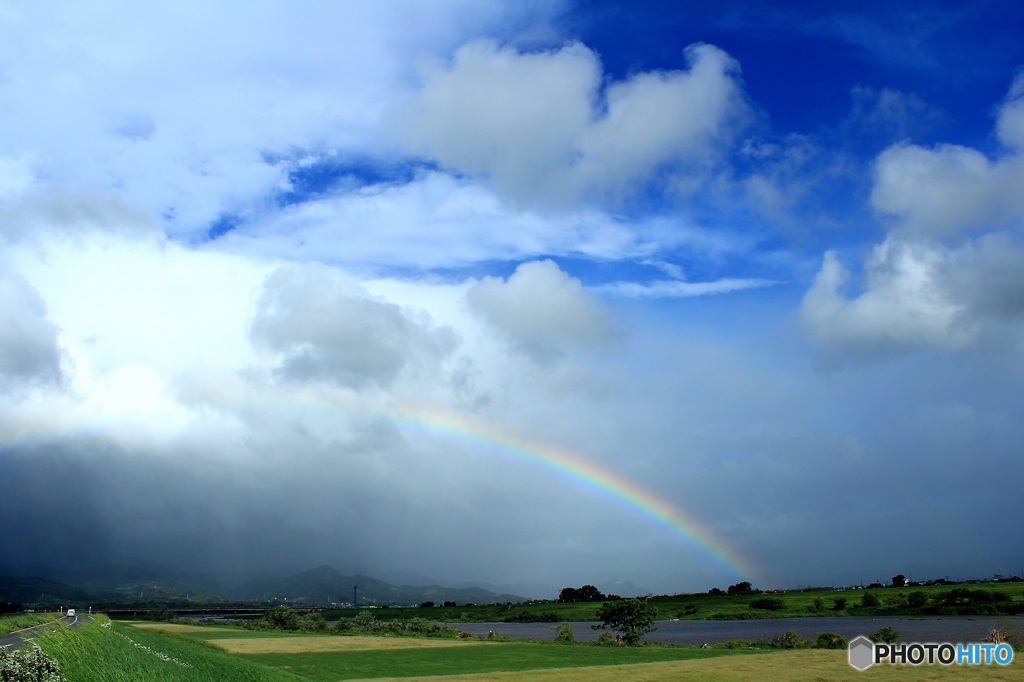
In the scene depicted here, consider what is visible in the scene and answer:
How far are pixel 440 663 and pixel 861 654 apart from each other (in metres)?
30.5

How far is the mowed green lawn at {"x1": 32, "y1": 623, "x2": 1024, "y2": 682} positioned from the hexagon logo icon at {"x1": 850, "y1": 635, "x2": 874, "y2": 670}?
3.04 ft

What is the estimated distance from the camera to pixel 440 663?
194 ft

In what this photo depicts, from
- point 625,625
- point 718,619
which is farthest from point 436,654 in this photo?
point 718,619

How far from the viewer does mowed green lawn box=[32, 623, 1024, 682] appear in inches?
936

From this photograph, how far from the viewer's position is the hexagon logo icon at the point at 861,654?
1828 inches

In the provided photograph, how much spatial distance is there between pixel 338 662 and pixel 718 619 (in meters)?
155

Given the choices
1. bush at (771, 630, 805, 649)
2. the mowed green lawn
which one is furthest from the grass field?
bush at (771, 630, 805, 649)

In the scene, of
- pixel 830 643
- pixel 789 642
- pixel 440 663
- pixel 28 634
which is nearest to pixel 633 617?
pixel 789 642

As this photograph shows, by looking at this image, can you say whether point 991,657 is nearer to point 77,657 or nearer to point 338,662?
point 338,662

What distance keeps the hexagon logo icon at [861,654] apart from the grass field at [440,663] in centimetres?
95

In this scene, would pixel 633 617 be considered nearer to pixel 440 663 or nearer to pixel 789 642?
pixel 789 642

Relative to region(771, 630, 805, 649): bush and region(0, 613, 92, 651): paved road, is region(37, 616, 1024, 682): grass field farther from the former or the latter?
region(771, 630, 805, 649): bush

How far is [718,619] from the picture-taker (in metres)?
191


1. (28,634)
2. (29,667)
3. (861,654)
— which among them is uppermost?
(29,667)
